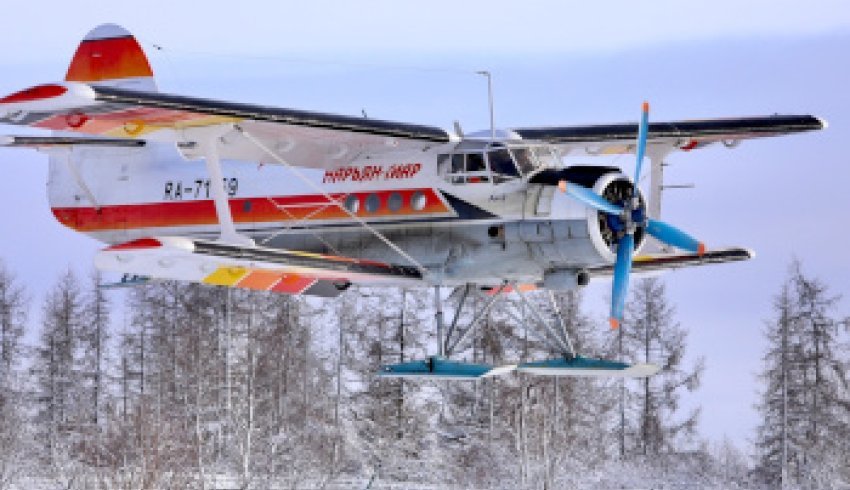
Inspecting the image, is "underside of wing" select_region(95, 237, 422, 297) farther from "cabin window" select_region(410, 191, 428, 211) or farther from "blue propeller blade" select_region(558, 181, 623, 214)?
"blue propeller blade" select_region(558, 181, 623, 214)

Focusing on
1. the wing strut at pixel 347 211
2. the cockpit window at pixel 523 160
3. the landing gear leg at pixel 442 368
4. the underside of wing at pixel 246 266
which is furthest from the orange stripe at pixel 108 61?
the cockpit window at pixel 523 160

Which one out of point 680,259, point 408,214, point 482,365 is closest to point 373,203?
point 408,214

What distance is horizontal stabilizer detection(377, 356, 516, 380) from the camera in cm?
3152

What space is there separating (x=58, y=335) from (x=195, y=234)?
36859 millimetres

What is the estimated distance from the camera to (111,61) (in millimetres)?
39938

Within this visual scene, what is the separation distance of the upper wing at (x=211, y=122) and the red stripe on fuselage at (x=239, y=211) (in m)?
0.90

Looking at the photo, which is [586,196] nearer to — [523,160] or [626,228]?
[626,228]

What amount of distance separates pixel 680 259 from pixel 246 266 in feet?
34.0

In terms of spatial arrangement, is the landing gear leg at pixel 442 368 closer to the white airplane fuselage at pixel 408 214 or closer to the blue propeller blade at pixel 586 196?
the white airplane fuselage at pixel 408 214

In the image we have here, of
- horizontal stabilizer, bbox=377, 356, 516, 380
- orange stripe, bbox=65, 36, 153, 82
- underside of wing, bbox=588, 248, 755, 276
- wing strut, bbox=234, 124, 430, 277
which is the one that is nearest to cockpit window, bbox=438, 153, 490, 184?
wing strut, bbox=234, 124, 430, 277

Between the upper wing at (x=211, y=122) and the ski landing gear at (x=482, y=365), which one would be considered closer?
the upper wing at (x=211, y=122)

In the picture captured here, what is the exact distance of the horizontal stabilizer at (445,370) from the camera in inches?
1241

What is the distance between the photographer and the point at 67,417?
2645 inches

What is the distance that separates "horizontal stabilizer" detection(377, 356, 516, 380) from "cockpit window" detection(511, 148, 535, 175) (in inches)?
143
